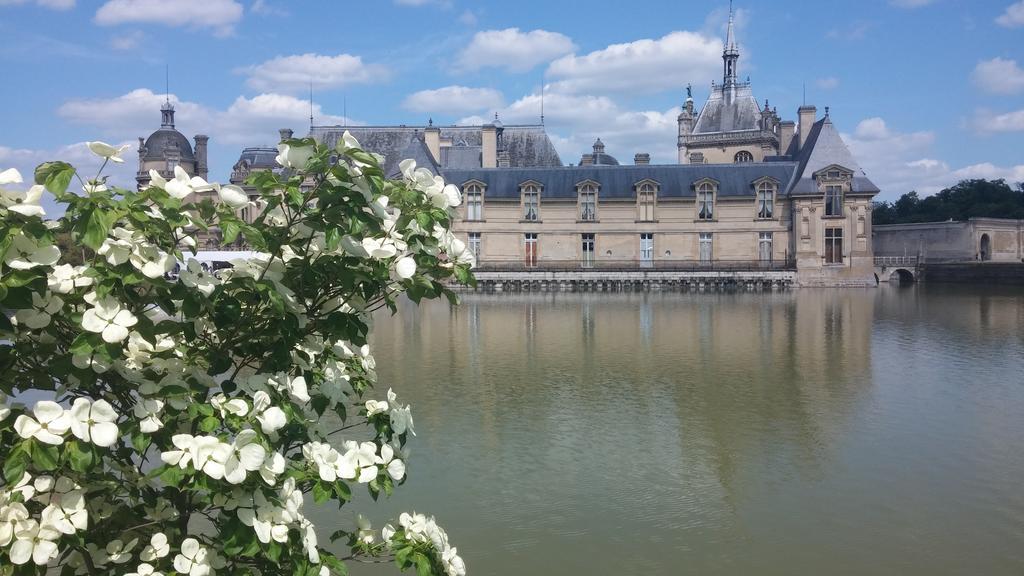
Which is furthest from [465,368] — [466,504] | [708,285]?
[708,285]

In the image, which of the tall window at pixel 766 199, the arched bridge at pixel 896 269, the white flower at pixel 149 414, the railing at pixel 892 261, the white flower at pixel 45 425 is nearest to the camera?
the white flower at pixel 45 425

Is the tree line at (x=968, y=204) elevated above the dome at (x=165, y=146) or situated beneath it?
situated beneath

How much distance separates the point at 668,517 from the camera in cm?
712

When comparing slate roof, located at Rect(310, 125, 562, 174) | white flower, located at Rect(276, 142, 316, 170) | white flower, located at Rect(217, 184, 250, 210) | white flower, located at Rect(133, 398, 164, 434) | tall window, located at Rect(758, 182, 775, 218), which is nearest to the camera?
white flower, located at Rect(133, 398, 164, 434)

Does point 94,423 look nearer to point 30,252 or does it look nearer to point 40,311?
point 40,311

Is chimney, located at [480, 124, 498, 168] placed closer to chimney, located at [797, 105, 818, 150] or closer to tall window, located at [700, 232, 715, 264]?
tall window, located at [700, 232, 715, 264]

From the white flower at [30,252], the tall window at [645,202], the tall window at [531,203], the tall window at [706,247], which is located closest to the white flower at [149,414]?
the white flower at [30,252]

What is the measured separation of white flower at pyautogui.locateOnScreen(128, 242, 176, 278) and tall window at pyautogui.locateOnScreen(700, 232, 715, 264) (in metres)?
39.1

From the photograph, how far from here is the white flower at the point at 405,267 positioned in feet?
9.37

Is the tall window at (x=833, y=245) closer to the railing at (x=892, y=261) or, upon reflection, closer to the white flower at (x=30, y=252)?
the railing at (x=892, y=261)

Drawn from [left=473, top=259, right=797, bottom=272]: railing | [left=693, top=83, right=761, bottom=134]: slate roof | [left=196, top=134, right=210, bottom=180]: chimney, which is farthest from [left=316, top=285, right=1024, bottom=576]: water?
[left=196, top=134, right=210, bottom=180]: chimney

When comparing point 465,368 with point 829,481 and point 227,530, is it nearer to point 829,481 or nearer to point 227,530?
point 829,481

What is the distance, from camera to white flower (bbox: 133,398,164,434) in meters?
2.60

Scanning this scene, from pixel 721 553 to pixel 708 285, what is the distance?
107 feet
